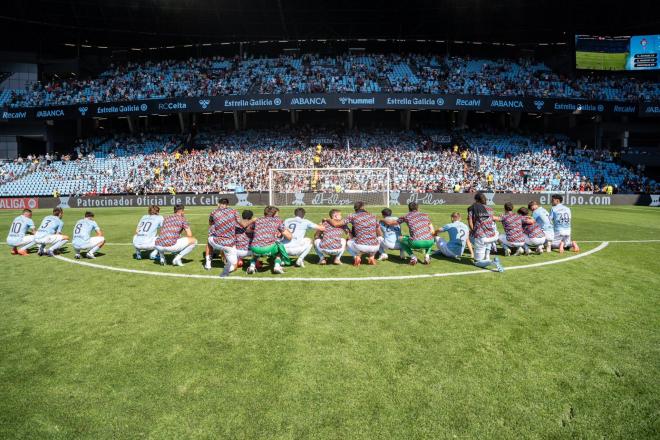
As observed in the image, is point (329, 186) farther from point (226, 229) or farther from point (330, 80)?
point (226, 229)

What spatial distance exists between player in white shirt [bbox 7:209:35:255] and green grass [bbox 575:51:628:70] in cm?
5493

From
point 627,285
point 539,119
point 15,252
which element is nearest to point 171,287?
point 15,252

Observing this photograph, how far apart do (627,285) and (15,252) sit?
55.4 ft

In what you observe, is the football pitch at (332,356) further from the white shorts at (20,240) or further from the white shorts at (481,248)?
the white shorts at (20,240)

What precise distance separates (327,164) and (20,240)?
2954 cm

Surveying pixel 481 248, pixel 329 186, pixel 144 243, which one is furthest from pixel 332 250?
pixel 329 186

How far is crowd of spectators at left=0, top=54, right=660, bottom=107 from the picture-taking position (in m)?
43.2

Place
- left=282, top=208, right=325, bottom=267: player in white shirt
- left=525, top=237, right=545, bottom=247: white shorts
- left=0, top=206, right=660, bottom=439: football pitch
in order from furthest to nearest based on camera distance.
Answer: left=525, top=237, right=545, bottom=247: white shorts
left=282, top=208, right=325, bottom=267: player in white shirt
left=0, top=206, right=660, bottom=439: football pitch

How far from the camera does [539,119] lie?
159 ft

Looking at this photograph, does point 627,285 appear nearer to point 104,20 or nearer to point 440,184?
point 440,184

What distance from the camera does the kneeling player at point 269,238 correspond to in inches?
357

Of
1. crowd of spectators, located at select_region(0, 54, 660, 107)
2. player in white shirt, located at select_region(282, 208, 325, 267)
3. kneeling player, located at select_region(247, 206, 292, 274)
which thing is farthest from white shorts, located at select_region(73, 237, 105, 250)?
crowd of spectators, located at select_region(0, 54, 660, 107)

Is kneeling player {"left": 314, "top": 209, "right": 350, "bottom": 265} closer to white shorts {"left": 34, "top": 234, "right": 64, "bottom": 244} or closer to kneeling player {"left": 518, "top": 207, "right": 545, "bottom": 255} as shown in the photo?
kneeling player {"left": 518, "top": 207, "right": 545, "bottom": 255}

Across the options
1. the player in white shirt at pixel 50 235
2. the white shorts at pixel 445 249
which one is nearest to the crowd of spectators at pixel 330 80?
the player in white shirt at pixel 50 235
